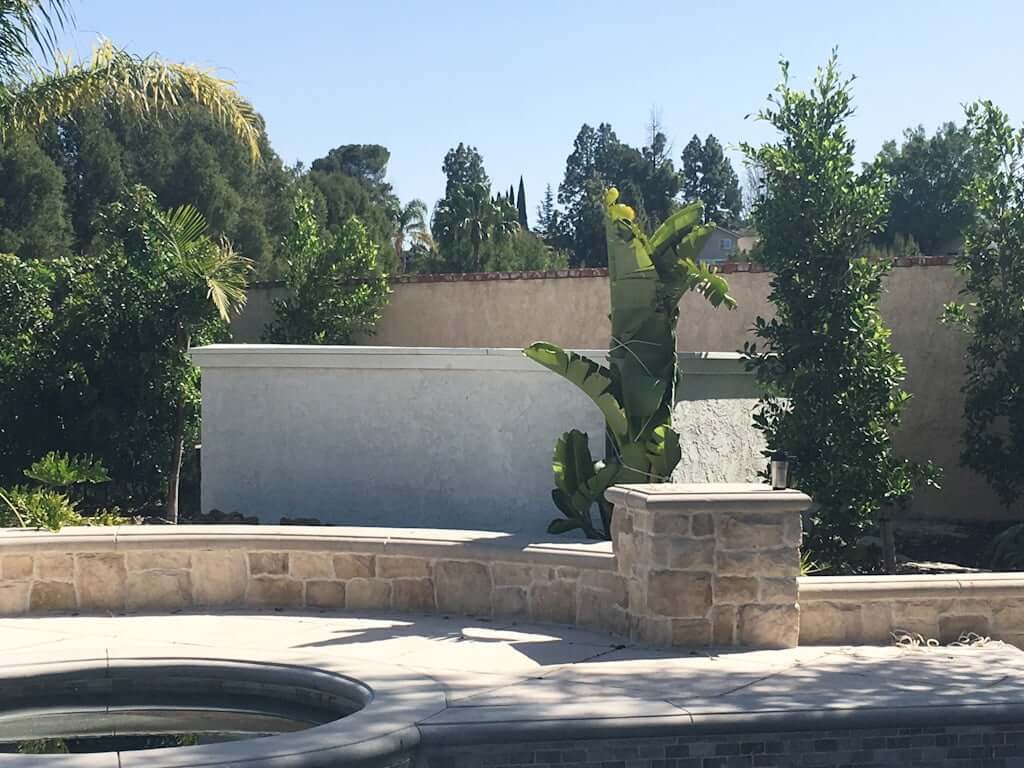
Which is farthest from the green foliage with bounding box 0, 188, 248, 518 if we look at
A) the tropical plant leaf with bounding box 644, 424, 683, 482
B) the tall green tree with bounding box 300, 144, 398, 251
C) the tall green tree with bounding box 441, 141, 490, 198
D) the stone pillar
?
the tall green tree with bounding box 441, 141, 490, 198

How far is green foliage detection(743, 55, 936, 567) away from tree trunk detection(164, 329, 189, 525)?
6882mm

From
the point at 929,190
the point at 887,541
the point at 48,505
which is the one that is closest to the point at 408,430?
the point at 48,505

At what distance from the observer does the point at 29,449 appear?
15.5 meters

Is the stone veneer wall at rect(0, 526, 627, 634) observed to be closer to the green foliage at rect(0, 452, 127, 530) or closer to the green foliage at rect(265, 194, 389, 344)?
the green foliage at rect(0, 452, 127, 530)

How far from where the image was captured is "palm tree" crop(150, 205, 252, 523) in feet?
48.2

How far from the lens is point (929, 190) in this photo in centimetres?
6144

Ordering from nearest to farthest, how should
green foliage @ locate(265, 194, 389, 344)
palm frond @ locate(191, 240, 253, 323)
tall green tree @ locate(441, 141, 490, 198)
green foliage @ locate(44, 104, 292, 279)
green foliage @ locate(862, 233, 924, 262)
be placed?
green foliage @ locate(862, 233, 924, 262), palm frond @ locate(191, 240, 253, 323), green foliage @ locate(265, 194, 389, 344), green foliage @ locate(44, 104, 292, 279), tall green tree @ locate(441, 141, 490, 198)

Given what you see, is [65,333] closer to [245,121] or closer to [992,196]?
[245,121]

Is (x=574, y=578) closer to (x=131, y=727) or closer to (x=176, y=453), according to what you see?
(x=131, y=727)

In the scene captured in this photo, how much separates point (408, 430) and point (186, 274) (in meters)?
3.85

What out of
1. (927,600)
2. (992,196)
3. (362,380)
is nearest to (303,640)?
(927,600)

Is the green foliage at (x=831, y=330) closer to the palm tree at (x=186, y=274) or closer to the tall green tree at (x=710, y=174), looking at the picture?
the palm tree at (x=186, y=274)

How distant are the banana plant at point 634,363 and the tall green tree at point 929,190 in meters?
49.4

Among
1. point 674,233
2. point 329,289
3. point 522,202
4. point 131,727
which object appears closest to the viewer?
point 131,727
